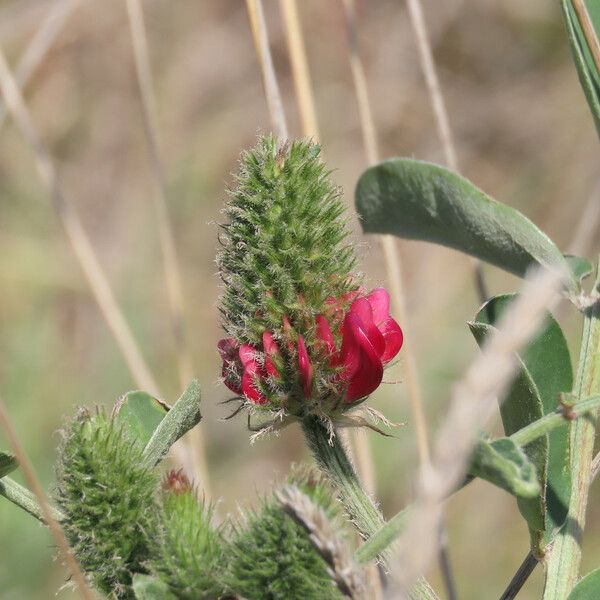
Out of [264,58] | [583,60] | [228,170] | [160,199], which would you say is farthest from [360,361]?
[228,170]

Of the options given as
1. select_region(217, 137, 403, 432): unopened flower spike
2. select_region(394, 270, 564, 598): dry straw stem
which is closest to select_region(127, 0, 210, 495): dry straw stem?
select_region(217, 137, 403, 432): unopened flower spike

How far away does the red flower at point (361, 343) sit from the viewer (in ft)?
3.65

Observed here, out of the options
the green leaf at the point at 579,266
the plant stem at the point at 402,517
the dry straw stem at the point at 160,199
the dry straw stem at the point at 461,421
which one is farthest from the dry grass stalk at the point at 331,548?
the dry straw stem at the point at 160,199

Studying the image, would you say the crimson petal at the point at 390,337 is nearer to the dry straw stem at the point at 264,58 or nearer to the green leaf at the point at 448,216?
the green leaf at the point at 448,216

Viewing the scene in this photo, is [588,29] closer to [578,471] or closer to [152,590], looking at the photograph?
[578,471]

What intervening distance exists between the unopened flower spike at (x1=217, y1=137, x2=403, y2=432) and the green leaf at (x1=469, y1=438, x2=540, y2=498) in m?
0.23

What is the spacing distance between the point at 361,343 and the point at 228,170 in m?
3.48

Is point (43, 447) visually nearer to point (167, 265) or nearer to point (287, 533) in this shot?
point (167, 265)

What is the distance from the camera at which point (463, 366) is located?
391 cm

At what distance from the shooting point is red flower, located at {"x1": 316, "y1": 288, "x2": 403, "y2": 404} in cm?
111

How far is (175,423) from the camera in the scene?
1.17 m

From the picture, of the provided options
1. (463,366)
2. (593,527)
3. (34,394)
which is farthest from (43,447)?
(593,527)

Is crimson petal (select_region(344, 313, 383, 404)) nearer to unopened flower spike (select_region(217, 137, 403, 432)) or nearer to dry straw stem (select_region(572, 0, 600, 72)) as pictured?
unopened flower spike (select_region(217, 137, 403, 432))

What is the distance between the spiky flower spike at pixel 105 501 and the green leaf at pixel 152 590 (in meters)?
0.05
